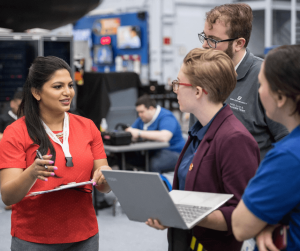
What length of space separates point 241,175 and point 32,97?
3.32 ft

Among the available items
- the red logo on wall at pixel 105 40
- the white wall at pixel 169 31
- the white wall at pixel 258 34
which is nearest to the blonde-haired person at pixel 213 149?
the white wall at pixel 258 34

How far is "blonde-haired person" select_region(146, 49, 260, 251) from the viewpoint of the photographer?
4.12 ft

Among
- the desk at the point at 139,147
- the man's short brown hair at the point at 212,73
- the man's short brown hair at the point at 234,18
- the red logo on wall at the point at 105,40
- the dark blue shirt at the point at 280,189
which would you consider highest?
the red logo on wall at the point at 105,40

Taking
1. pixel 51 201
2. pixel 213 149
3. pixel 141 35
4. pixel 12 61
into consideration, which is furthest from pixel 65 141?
pixel 141 35

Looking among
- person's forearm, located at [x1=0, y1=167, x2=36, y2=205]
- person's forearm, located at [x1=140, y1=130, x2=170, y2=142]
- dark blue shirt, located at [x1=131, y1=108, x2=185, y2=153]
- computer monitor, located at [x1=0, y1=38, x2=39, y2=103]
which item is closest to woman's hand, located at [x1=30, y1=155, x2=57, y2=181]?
person's forearm, located at [x1=0, y1=167, x2=36, y2=205]

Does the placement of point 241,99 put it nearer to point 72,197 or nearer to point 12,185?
point 72,197

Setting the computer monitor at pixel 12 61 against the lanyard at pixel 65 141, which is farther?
the computer monitor at pixel 12 61

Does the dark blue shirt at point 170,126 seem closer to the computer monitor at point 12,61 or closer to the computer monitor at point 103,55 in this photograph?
the computer monitor at point 12,61

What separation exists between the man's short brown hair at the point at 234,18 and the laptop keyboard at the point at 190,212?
0.93 m

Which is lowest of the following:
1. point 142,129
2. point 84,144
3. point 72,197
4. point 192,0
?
point 142,129


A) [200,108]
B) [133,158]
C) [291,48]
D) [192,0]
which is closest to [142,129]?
[133,158]

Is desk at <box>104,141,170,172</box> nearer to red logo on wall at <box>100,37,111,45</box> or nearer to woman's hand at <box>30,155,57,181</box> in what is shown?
woman's hand at <box>30,155,57,181</box>

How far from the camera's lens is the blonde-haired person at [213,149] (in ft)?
4.12

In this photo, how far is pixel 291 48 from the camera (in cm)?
102
